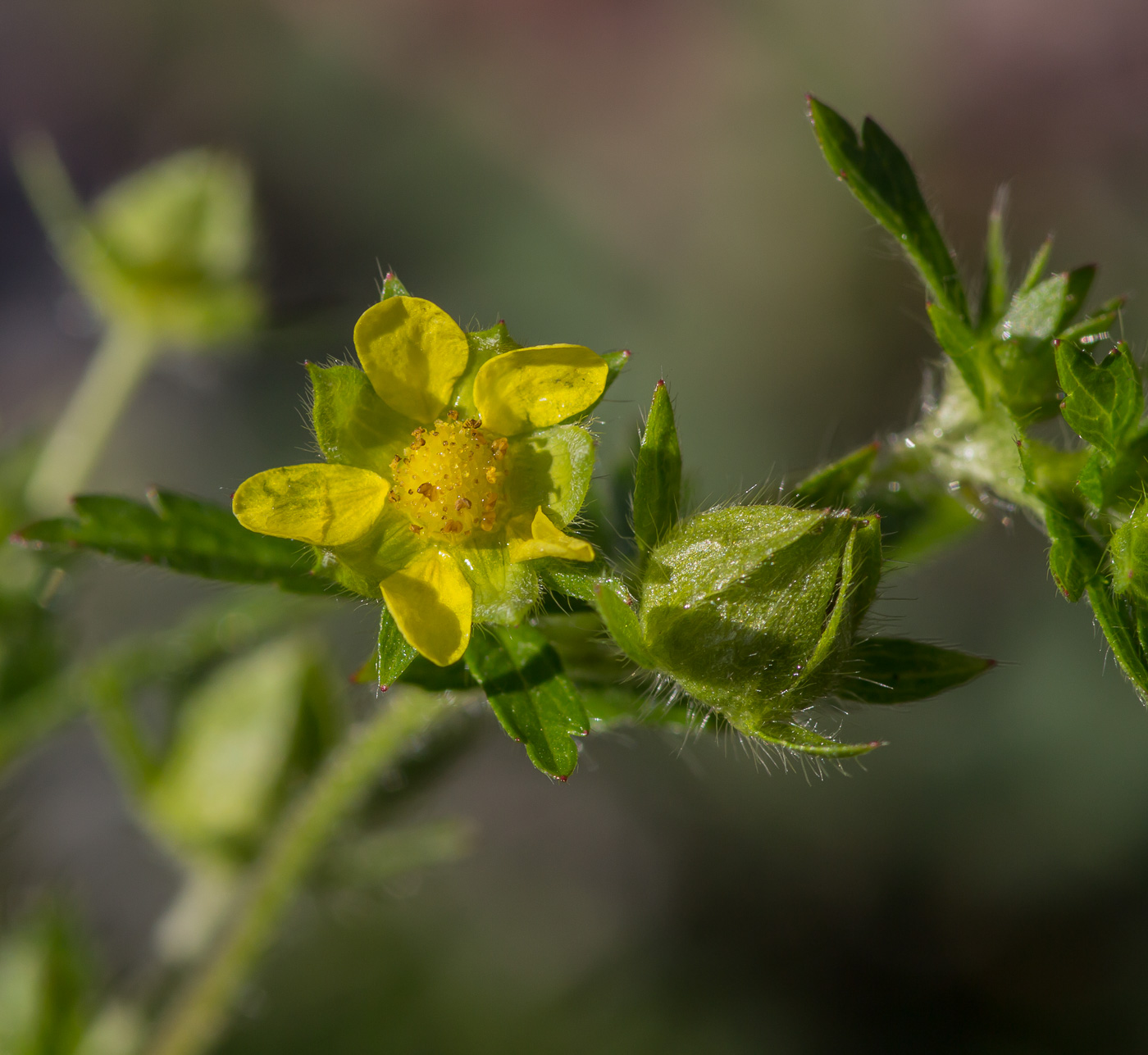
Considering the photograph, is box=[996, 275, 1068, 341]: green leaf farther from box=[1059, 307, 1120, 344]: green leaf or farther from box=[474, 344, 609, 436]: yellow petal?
box=[474, 344, 609, 436]: yellow petal

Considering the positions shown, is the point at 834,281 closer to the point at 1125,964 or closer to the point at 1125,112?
the point at 1125,112

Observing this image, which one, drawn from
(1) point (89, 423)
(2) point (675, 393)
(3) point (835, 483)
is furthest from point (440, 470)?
(2) point (675, 393)

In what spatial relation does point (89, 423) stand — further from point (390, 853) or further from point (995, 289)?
point (995, 289)

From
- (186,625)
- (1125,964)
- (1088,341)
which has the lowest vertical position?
(1125,964)

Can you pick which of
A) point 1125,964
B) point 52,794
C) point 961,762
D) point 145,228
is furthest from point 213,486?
point 1125,964

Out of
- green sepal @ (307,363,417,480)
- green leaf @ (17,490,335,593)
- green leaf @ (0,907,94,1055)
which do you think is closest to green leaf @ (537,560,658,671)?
green sepal @ (307,363,417,480)

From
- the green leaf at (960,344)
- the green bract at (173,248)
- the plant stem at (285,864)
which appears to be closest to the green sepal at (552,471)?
the plant stem at (285,864)
